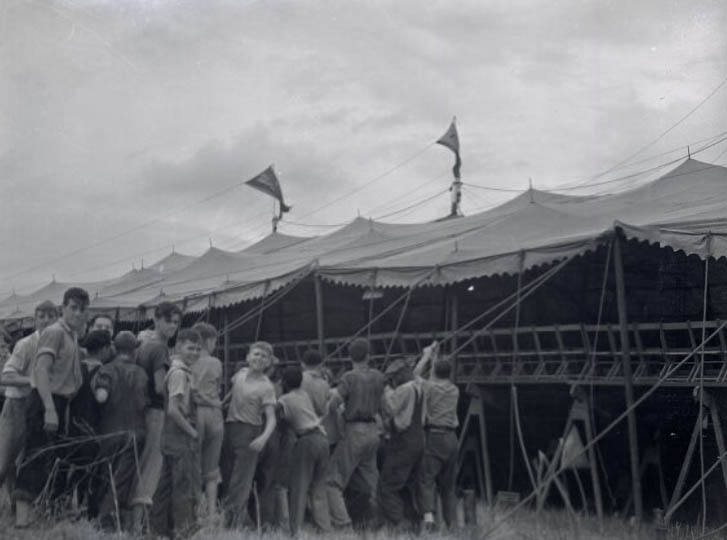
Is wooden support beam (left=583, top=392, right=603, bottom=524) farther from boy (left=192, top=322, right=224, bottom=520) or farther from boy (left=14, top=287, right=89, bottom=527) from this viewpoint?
boy (left=14, top=287, right=89, bottom=527)

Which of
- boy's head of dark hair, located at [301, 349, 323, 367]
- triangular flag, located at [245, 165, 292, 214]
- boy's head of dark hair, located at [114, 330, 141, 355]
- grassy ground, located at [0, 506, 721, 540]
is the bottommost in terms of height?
grassy ground, located at [0, 506, 721, 540]

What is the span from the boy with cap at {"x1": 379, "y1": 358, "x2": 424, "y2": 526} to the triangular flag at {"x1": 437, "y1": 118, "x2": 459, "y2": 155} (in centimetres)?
1458

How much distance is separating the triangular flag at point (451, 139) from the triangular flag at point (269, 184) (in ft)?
18.2

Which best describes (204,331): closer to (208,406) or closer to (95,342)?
(208,406)

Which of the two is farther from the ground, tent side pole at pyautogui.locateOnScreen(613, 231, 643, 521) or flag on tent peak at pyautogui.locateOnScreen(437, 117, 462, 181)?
flag on tent peak at pyautogui.locateOnScreen(437, 117, 462, 181)

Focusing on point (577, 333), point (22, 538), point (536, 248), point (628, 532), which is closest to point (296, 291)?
point (577, 333)

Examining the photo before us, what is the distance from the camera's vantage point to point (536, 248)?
909cm

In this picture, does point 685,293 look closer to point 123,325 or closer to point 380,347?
point 380,347

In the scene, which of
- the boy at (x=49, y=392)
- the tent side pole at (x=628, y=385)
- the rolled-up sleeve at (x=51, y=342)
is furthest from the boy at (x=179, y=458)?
the tent side pole at (x=628, y=385)

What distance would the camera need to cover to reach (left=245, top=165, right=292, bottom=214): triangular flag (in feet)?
80.0

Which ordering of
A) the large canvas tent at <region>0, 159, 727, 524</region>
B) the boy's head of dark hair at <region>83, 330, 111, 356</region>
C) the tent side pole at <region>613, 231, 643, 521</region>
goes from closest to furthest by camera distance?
1. the boy's head of dark hair at <region>83, 330, 111, 356</region>
2. the tent side pole at <region>613, 231, 643, 521</region>
3. the large canvas tent at <region>0, 159, 727, 524</region>

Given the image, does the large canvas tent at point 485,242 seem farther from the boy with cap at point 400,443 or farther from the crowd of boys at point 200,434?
the boy with cap at point 400,443

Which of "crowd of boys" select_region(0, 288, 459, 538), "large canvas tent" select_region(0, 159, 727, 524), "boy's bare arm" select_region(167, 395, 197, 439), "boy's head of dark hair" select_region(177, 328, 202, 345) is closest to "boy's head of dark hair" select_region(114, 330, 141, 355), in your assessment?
"crowd of boys" select_region(0, 288, 459, 538)

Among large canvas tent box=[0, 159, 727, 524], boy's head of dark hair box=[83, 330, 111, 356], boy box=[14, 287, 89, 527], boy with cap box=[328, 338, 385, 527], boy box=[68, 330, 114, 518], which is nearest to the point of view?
boy box=[14, 287, 89, 527]
